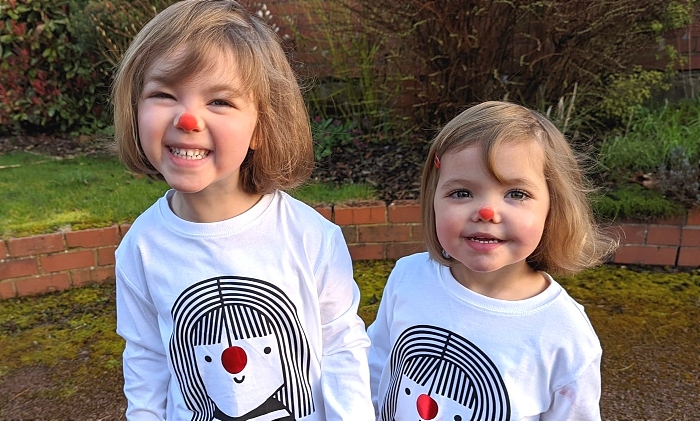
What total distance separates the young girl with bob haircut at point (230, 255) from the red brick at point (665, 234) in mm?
2485

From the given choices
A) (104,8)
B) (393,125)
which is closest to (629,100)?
A: (393,125)

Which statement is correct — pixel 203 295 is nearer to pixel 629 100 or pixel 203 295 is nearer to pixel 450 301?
pixel 450 301

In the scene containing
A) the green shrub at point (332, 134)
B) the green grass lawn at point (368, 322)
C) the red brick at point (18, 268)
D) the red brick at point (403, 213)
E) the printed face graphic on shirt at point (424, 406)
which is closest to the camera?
the printed face graphic on shirt at point (424, 406)

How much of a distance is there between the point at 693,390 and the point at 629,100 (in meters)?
2.65

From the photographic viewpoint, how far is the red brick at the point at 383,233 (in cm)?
359

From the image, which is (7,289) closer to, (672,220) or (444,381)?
(444,381)

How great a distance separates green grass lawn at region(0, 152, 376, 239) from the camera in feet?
11.3

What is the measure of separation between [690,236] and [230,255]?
294 centimetres

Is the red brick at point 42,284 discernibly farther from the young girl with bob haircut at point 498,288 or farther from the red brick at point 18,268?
the young girl with bob haircut at point 498,288

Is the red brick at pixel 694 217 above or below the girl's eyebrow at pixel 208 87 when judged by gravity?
below

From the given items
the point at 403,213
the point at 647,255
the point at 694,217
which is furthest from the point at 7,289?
the point at 694,217

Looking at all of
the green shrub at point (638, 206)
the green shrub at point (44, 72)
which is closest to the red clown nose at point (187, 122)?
the green shrub at point (638, 206)

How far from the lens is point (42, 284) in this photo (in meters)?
3.32

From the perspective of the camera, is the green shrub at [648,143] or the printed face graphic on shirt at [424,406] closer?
the printed face graphic on shirt at [424,406]
